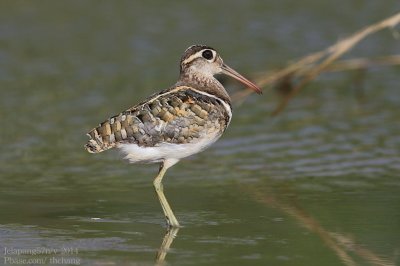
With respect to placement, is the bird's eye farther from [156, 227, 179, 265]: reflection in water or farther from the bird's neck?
[156, 227, 179, 265]: reflection in water

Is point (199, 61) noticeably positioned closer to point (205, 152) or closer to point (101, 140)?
point (101, 140)

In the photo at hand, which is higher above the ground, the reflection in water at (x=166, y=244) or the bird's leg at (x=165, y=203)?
the bird's leg at (x=165, y=203)

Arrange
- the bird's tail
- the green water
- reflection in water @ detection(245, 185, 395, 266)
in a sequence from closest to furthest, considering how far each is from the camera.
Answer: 1. reflection in water @ detection(245, 185, 395, 266)
2. the green water
3. the bird's tail

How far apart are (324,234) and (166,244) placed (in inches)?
51.5

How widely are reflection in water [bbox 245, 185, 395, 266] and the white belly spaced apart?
102 cm

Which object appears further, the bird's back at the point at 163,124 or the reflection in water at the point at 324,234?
the bird's back at the point at 163,124

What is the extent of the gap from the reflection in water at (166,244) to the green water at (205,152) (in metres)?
0.06

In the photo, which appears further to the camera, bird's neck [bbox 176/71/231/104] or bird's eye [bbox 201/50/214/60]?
bird's eye [bbox 201/50/214/60]

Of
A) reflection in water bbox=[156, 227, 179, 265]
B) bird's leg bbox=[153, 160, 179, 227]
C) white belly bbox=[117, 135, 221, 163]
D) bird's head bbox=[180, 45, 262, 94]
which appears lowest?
reflection in water bbox=[156, 227, 179, 265]

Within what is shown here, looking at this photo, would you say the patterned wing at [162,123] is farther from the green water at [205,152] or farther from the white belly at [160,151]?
the green water at [205,152]

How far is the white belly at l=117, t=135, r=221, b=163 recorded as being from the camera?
30.8 ft

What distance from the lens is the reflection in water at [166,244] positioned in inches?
321

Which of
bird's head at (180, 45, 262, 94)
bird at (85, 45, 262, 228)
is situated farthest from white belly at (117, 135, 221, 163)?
bird's head at (180, 45, 262, 94)

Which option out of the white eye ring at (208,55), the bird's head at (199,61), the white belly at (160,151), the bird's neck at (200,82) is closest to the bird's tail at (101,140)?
the white belly at (160,151)
